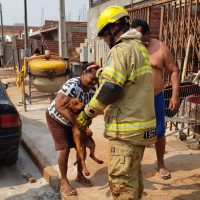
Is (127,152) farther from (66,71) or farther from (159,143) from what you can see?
(66,71)

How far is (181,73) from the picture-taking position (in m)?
7.64

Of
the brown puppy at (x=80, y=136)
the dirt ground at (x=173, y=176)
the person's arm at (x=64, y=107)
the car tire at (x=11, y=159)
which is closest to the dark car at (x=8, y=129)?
the car tire at (x=11, y=159)

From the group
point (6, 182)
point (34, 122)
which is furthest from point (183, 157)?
point (34, 122)

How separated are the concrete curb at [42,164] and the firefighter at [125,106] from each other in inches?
64.8

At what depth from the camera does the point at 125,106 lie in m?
2.53

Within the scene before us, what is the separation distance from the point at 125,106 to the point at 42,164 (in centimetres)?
249

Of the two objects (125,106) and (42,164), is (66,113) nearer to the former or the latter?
(125,106)

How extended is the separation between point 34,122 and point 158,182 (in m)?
4.16

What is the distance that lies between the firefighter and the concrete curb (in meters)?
1.65

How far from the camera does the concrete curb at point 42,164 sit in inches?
163

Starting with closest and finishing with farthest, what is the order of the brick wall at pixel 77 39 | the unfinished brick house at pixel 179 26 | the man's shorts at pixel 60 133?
1. the man's shorts at pixel 60 133
2. the unfinished brick house at pixel 179 26
3. the brick wall at pixel 77 39

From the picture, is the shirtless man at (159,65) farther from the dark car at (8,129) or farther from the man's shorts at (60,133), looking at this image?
the dark car at (8,129)

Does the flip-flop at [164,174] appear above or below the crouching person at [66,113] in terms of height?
A: below

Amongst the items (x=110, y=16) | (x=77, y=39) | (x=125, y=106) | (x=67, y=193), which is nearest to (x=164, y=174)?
(x=67, y=193)
